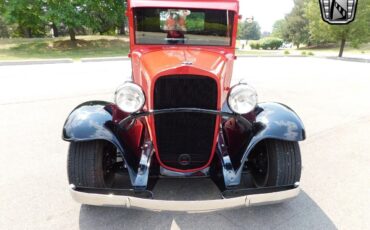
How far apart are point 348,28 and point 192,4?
21.7m

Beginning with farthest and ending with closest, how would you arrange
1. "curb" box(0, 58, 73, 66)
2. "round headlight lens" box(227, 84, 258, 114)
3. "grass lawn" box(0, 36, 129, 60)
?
"grass lawn" box(0, 36, 129, 60) < "curb" box(0, 58, 73, 66) < "round headlight lens" box(227, 84, 258, 114)

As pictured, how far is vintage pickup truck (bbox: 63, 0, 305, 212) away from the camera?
233 cm

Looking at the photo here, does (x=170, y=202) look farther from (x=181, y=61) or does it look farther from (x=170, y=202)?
(x=181, y=61)

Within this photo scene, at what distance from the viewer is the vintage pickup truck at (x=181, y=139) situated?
2.33 metres

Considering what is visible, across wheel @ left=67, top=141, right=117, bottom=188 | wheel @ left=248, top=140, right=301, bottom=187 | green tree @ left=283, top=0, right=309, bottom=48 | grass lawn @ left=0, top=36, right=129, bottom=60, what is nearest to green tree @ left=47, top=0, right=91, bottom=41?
grass lawn @ left=0, top=36, right=129, bottom=60

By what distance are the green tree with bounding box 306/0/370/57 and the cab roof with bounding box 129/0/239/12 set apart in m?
20.9

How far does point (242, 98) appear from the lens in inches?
96.8

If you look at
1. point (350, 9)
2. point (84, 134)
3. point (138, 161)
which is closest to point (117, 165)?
point (138, 161)

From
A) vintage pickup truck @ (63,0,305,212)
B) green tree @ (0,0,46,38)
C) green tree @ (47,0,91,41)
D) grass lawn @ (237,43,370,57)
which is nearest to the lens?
vintage pickup truck @ (63,0,305,212)

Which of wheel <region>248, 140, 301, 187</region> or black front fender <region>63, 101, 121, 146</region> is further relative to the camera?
wheel <region>248, 140, 301, 187</region>

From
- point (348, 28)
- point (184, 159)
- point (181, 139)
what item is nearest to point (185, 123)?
point (181, 139)

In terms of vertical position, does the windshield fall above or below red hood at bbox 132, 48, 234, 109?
above

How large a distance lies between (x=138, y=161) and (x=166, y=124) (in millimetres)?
492

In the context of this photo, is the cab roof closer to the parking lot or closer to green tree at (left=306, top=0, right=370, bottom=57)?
the parking lot
